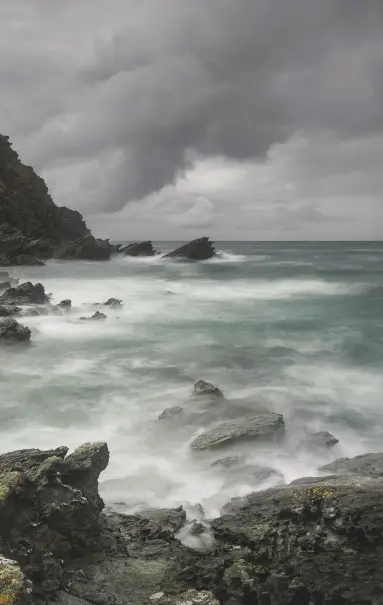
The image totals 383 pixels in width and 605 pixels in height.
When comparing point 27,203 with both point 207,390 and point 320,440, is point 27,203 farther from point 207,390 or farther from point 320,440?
point 320,440

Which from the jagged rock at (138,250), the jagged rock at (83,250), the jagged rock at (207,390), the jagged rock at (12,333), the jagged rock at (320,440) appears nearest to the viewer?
the jagged rock at (320,440)

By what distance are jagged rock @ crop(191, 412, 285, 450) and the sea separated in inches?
8.6

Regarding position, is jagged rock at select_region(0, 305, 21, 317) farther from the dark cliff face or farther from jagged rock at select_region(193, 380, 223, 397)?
the dark cliff face

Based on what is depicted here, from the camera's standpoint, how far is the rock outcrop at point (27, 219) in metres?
58.4

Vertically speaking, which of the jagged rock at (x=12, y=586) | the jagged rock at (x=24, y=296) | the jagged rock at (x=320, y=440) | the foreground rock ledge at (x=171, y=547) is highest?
the jagged rock at (x=24, y=296)

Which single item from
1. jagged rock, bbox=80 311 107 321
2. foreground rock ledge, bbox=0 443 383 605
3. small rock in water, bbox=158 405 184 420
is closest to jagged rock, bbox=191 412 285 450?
small rock in water, bbox=158 405 184 420

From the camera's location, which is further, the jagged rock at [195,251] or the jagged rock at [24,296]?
the jagged rock at [195,251]

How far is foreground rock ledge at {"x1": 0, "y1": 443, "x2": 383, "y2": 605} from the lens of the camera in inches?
215

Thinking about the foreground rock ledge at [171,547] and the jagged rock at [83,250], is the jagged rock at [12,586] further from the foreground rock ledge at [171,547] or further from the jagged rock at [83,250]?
the jagged rock at [83,250]

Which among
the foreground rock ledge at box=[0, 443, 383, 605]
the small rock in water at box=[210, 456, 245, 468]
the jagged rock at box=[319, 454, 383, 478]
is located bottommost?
the small rock in water at box=[210, 456, 245, 468]

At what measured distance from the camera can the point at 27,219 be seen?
67.5m

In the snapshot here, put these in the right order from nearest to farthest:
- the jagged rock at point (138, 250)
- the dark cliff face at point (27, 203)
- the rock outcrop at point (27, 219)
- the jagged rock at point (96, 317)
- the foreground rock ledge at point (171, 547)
Result: the foreground rock ledge at point (171, 547)
the jagged rock at point (96, 317)
the rock outcrop at point (27, 219)
the dark cliff face at point (27, 203)
the jagged rock at point (138, 250)

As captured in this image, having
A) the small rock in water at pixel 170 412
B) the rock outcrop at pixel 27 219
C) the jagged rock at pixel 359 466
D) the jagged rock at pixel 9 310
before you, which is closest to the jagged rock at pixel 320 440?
the jagged rock at pixel 359 466

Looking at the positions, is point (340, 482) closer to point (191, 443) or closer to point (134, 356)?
point (191, 443)
